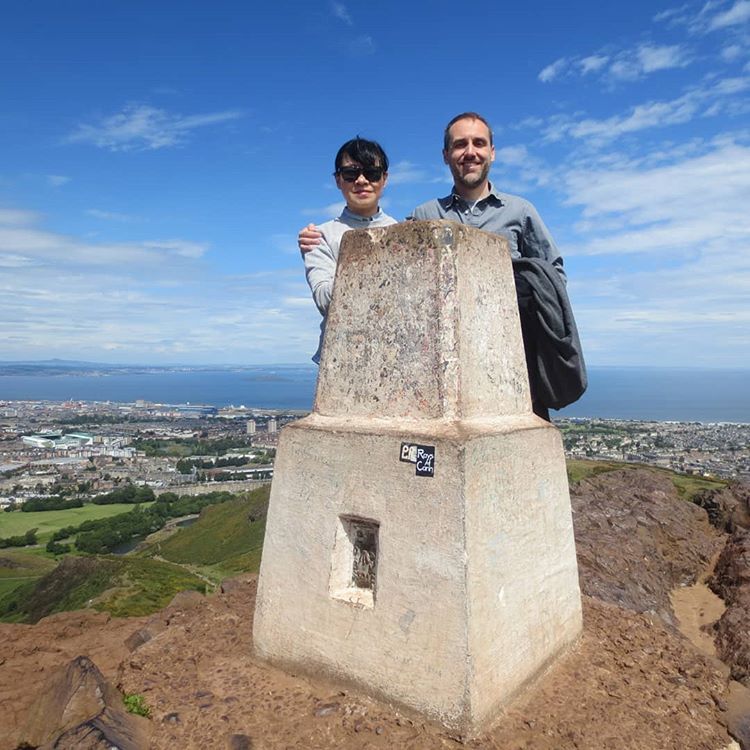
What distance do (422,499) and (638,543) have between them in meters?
8.16

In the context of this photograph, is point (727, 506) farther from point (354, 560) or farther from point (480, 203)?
point (354, 560)

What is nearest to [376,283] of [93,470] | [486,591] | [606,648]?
[486,591]

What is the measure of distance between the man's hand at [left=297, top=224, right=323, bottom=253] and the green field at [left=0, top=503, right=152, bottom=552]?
51006 mm

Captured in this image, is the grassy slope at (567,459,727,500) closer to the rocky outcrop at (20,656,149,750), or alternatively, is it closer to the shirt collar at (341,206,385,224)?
the shirt collar at (341,206,385,224)

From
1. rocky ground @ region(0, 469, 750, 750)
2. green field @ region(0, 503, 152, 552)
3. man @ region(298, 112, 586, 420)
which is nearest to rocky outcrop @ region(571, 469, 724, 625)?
rocky ground @ region(0, 469, 750, 750)

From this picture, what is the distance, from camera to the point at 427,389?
3996 mm

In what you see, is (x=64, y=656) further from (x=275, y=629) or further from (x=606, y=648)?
(x=606, y=648)

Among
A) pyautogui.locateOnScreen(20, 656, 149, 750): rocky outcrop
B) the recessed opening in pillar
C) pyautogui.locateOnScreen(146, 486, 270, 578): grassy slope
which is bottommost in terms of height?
pyautogui.locateOnScreen(146, 486, 270, 578): grassy slope

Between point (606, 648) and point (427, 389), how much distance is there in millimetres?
2805

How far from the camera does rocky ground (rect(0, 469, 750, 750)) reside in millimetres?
3697

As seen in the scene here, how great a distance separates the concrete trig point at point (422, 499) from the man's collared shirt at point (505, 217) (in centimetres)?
44

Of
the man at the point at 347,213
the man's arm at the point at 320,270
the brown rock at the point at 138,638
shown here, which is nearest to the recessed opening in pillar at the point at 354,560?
the man at the point at 347,213

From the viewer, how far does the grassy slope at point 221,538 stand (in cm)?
3609

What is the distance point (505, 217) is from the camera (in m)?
4.85
